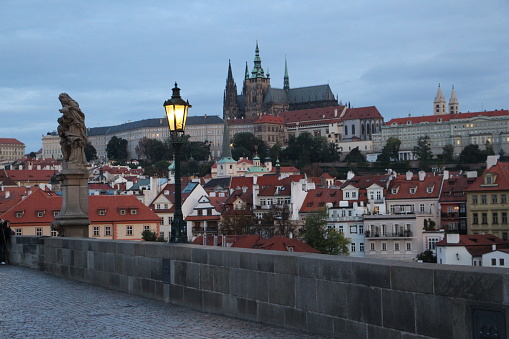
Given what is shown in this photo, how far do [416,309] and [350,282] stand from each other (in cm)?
104

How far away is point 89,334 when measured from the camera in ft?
30.8

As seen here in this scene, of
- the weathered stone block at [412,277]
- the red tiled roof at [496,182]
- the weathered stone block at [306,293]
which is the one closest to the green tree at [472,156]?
the red tiled roof at [496,182]

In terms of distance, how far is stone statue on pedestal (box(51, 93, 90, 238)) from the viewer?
1770 cm

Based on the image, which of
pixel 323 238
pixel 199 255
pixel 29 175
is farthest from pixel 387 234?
pixel 29 175

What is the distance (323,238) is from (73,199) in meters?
45.4

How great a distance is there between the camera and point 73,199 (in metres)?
17.7

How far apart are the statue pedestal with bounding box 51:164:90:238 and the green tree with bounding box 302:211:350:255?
4184 centimetres

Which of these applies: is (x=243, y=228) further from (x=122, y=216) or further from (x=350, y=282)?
(x=350, y=282)

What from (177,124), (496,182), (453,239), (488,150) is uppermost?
(488,150)

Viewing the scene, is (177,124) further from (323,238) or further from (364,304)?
(323,238)

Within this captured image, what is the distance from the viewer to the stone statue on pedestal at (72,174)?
1770 centimetres

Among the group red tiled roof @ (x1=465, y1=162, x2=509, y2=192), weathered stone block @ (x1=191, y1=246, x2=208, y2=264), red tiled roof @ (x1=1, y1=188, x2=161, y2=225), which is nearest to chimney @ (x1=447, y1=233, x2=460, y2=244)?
red tiled roof @ (x1=465, y1=162, x2=509, y2=192)

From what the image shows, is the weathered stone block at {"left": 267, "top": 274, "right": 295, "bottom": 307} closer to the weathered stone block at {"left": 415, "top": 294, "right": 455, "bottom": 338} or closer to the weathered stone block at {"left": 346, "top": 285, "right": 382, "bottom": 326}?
the weathered stone block at {"left": 346, "top": 285, "right": 382, "bottom": 326}

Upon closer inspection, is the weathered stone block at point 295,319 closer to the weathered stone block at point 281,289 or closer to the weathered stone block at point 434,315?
the weathered stone block at point 281,289
